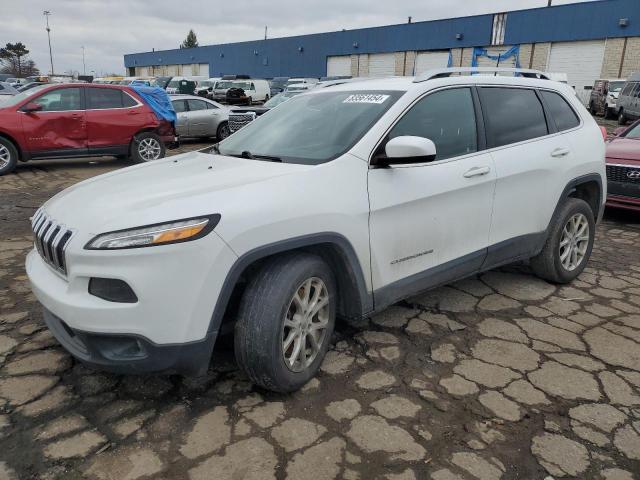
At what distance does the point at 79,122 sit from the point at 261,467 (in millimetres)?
9085

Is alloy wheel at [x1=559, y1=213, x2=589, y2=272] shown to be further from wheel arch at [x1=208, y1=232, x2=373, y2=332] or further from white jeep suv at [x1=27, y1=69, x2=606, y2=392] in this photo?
wheel arch at [x1=208, y1=232, x2=373, y2=332]

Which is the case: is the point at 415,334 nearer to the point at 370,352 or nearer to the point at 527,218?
the point at 370,352

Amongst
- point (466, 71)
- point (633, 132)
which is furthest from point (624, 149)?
point (466, 71)

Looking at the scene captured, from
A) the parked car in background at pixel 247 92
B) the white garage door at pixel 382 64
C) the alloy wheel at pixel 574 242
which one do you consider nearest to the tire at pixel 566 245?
the alloy wheel at pixel 574 242

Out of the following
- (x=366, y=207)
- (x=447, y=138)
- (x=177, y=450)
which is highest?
(x=447, y=138)

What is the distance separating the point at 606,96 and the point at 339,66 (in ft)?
83.8

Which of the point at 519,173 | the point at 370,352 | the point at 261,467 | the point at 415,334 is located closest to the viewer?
the point at 261,467

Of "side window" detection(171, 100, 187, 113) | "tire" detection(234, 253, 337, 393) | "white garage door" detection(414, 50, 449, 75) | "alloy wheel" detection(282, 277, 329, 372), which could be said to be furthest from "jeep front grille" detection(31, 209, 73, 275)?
"white garage door" detection(414, 50, 449, 75)

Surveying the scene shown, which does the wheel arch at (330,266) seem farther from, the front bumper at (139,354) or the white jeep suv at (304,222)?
the front bumper at (139,354)

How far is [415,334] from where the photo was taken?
11.4 feet

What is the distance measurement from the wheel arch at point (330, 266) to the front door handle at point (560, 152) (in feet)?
6.88

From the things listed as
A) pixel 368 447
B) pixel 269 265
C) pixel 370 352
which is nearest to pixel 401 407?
pixel 368 447

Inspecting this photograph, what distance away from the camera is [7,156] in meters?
9.13

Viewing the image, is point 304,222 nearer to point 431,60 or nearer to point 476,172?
point 476,172
